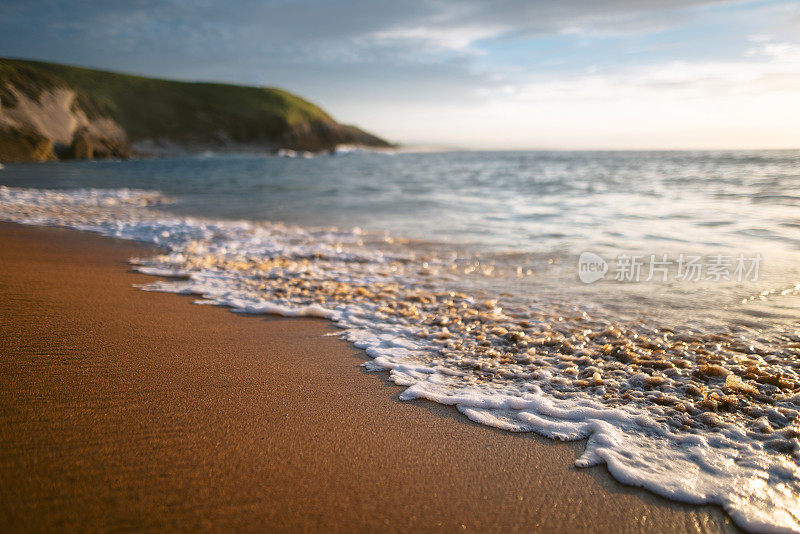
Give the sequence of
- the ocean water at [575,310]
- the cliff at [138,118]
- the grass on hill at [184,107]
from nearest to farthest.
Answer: the ocean water at [575,310] < the cliff at [138,118] < the grass on hill at [184,107]

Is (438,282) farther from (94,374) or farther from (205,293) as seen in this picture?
(94,374)

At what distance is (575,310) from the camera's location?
4383 mm

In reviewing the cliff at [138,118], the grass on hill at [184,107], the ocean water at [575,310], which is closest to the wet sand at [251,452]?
the ocean water at [575,310]

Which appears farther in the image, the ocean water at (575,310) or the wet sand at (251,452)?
the ocean water at (575,310)

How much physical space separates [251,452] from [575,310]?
336 cm

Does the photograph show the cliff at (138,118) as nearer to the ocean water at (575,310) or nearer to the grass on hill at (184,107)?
the grass on hill at (184,107)

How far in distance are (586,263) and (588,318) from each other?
8.04ft

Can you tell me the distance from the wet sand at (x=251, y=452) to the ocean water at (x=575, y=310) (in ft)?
0.82

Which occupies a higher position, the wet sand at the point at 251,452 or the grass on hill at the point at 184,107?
the grass on hill at the point at 184,107

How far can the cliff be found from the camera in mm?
32113

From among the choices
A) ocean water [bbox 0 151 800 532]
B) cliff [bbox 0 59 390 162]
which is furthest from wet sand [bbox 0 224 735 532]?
cliff [bbox 0 59 390 162]

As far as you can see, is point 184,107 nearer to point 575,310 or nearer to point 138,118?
point 138,118

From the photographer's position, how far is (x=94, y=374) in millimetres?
2619

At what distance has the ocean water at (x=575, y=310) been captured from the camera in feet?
7.64
